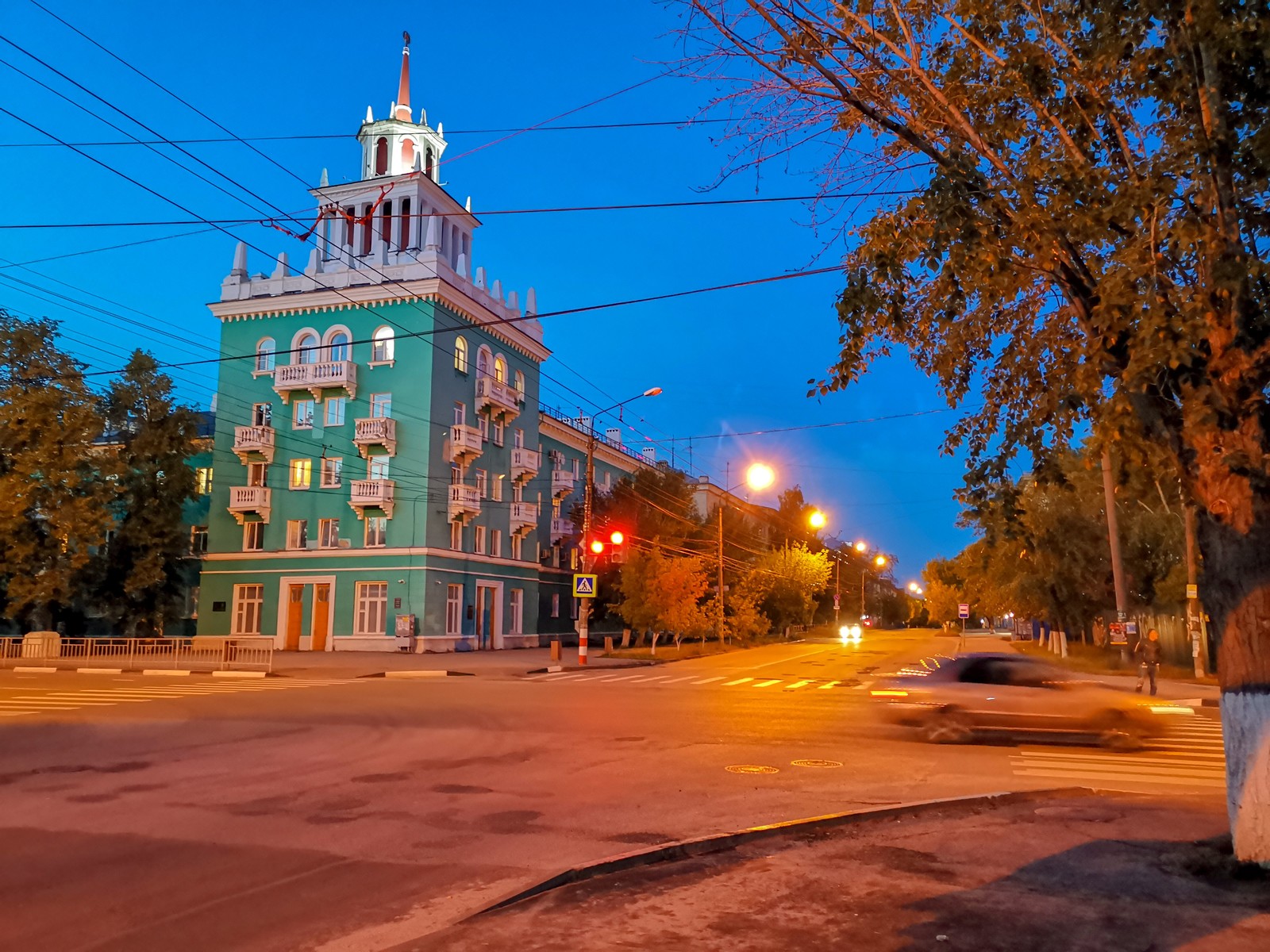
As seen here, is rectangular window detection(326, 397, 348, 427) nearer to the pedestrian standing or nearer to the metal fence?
the metal fence

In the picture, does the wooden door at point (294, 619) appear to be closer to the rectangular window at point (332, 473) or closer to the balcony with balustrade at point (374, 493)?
the rectangular window at point (332, 473)

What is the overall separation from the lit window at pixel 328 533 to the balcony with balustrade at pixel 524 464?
10563 mm

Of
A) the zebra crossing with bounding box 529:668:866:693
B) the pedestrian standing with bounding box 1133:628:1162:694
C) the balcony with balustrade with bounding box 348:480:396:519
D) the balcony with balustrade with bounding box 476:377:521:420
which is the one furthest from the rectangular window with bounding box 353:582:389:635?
the pedestrian standing with bounding box 1133:628:1162:694

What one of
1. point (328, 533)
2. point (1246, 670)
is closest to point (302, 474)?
point (328, 533)

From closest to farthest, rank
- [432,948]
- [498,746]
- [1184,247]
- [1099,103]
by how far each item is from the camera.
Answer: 1. [432,948]
2. [1184,247]
3. [1099,103]
4. [498,746]

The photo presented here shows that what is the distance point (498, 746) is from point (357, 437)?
32.8m

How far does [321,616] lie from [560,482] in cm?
1840

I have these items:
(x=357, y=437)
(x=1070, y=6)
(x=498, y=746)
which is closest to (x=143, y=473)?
(x=357, y=437)

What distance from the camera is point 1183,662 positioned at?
36812 mm

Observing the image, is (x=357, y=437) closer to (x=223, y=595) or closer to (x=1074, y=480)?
(x=223, y=595)

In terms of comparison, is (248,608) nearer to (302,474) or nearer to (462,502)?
(302,474)

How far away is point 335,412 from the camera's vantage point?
46.0m

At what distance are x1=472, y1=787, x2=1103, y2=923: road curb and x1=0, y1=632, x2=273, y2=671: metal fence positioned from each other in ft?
91.8

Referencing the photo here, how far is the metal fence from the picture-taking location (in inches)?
1323
